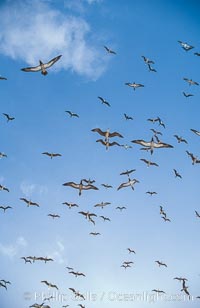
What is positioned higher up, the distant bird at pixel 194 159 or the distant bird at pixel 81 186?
the distant bird at pixel 194 159

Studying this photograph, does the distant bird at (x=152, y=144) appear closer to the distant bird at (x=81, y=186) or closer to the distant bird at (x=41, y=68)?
the distant bird at (x=81, y=186)

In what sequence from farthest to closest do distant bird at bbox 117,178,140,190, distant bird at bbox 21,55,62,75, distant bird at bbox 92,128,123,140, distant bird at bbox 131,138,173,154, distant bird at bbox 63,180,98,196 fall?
distant bird at bbox 117,178,140,190 → distant bird at bbox 63,180,98,196 → distant bird at bbox 131,138,173,154 → distant bird at bbox 92,128,123,140 → distant bird at bbox 21,55,62,75

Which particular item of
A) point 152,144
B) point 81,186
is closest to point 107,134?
point 152,144

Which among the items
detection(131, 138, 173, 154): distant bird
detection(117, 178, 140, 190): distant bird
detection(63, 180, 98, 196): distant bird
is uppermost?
detection(131, 138, 173, 154): distant bird

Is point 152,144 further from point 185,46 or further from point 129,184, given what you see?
point 185,46

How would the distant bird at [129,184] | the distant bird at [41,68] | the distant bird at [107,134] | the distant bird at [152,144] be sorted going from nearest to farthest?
the distant bird at [41,68] → the distant bird at [107,134] → the distant bird at [152,144] → the distant bird at [129,184]

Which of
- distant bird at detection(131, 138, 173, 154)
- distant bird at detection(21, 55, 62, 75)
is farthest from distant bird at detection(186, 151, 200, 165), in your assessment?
distant bird at detection(21, 55, 62, 75)

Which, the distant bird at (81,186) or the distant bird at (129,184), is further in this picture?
the distant bird at (129,184)

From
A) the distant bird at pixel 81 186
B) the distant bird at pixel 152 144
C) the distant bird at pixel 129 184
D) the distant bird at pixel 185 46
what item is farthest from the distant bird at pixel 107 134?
the distant bird at pixel 185 46

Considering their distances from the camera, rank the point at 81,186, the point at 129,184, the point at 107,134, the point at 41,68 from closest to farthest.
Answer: the point at 41,68 → the point at 107,134 → the point at 81,186 → the point at 129,184

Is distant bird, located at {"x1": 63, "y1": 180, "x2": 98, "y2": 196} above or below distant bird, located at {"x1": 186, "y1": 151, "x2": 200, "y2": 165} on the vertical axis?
below

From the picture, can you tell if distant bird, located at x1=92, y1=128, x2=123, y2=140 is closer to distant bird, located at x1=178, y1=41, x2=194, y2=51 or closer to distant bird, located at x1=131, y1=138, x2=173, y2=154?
distant bird, located at x1=131, y1=138, x2=173, y2=154

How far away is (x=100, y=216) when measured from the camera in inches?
2083

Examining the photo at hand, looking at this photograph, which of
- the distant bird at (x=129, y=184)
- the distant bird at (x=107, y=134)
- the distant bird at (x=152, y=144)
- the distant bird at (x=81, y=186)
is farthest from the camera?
the distant bird at (x=129, y=184)
